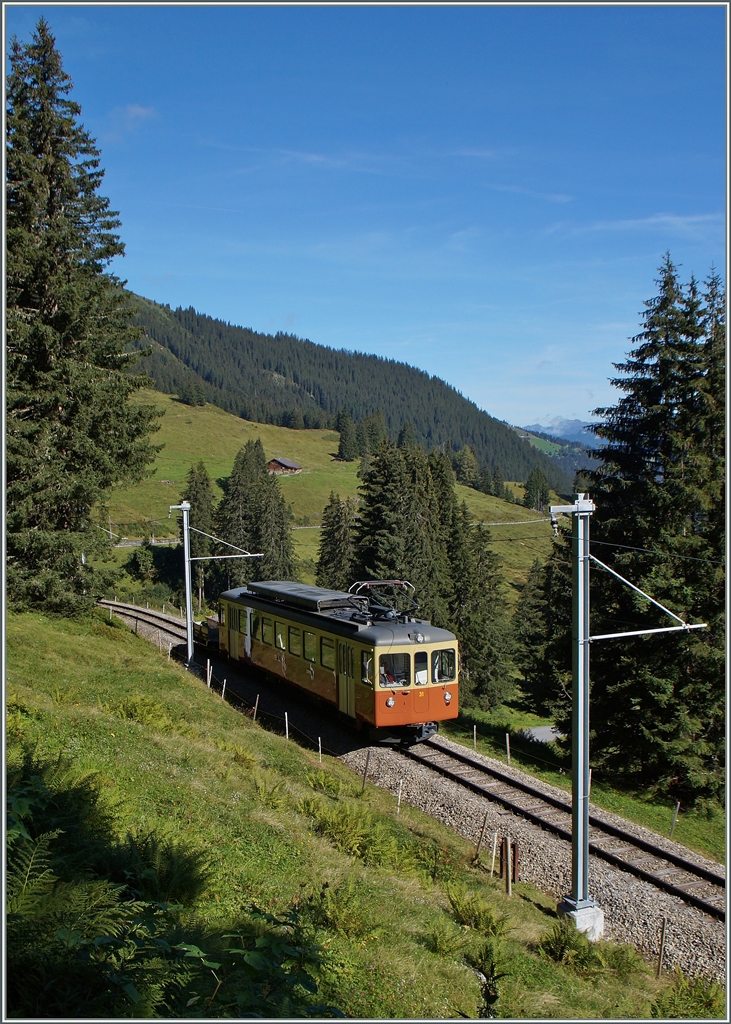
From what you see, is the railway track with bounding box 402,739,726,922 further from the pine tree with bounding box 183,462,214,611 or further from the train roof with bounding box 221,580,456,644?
the pine tree with bounding box 183,462,214,611

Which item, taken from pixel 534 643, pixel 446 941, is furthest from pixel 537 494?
pixel 446 941

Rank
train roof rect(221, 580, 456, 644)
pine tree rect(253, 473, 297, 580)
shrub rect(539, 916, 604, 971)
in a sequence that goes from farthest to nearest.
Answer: pine tree rect(253, 473, 297, 580) < train roof rect(221, 580, 456, 644) < shrub rect(539, 916, 604, 971)

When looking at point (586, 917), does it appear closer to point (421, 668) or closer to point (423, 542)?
point (421, 668)

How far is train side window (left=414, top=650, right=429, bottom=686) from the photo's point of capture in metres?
18.3

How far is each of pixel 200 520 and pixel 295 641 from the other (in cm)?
6269

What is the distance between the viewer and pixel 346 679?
62.4ft

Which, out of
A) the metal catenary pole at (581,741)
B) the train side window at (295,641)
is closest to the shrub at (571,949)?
the metal catenary pole at (581,741)

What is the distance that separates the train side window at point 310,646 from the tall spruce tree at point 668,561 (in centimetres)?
863

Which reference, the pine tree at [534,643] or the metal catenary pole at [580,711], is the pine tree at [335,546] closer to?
the pine tree at [534,643]

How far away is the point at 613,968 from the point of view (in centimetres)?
1012

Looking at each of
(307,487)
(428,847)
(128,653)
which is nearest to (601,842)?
(428,847)

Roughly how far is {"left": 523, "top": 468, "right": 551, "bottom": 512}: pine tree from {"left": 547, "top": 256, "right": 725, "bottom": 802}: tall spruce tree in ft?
499

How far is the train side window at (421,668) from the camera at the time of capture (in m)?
18.3

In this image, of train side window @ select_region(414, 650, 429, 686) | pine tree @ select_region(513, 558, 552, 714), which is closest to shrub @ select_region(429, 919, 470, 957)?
train side window @ select_region(414, 650, 429, 686)
